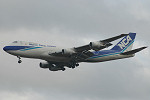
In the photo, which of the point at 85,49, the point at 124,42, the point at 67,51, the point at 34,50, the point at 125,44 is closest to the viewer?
the point at 67,51

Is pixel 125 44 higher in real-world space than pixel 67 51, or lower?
higher

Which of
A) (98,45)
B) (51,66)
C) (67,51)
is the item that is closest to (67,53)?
(67,51)

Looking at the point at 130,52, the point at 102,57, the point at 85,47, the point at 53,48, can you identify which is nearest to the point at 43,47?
the point at 53,48

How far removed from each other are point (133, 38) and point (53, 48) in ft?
71.0

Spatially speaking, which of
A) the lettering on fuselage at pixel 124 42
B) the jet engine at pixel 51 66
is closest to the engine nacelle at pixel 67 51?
the jet engine at pixel 51 66

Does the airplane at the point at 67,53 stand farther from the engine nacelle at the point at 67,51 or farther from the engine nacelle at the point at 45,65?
the engine nacelle at the point at 45,65

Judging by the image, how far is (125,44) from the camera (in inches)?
3270

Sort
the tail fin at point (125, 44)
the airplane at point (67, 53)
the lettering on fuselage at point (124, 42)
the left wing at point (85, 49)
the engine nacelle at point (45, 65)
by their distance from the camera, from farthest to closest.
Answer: the lettering on fuselage at point (124, 42) → the tail fin at point (125, 44) → the engine nacelle at point (45, 65) → the airplane at point (67, 53) → the left wing at point (85, 49)

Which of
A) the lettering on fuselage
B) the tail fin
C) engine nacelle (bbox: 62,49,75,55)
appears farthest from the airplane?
the lettering on fuselage

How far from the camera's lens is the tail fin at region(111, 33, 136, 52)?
81744mm

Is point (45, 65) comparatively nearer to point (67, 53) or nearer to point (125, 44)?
point (67, 53)

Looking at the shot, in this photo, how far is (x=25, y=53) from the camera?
7175 cm

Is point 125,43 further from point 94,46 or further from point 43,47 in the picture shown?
point 43,47

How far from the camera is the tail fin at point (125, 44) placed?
268 ft
